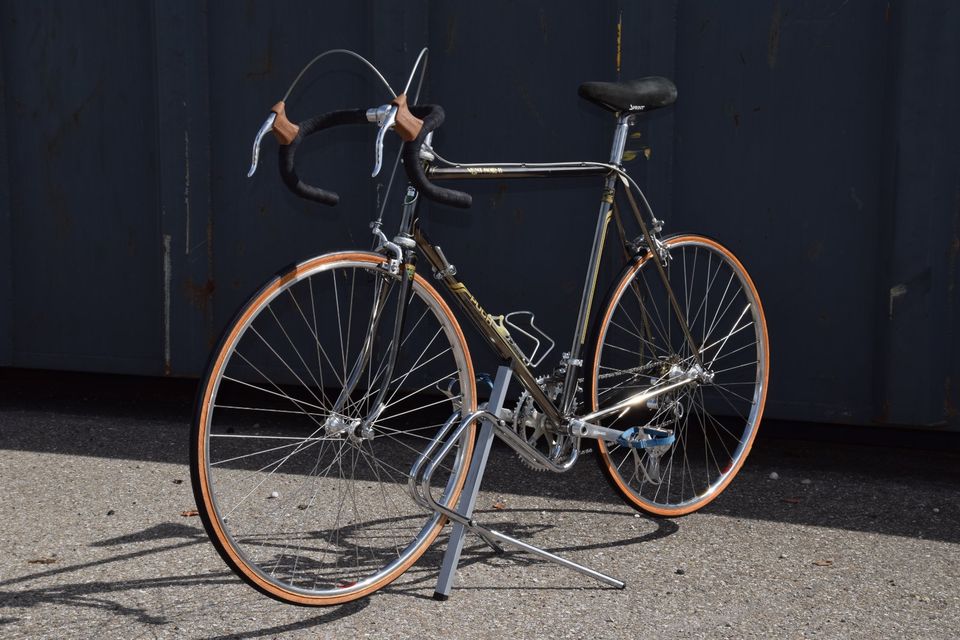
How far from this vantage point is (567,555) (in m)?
3.63

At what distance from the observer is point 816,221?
179 inches

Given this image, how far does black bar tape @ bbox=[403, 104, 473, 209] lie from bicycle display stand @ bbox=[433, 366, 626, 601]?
64 centimetres

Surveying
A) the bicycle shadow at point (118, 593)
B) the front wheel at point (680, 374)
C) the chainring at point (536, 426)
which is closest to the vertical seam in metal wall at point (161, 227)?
the bicycle shadow at point (118, 593)

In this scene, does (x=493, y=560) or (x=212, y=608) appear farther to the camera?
(x=493, y=560)

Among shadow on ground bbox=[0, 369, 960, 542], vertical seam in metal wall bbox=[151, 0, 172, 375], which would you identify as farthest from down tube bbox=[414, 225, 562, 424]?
vertical seam in metal wall bbox=[151, 0, 172, 375]

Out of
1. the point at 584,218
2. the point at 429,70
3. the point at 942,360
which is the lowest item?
the point at 942,360

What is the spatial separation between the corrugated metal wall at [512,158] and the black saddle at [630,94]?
861 mm

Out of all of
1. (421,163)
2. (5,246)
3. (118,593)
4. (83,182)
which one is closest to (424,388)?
(421,163)

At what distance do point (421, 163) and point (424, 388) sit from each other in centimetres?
63

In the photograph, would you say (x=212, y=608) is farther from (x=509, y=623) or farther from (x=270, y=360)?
(x=270, y=360)

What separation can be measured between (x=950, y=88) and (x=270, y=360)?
293 cm

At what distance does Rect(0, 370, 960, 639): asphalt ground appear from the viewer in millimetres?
3115

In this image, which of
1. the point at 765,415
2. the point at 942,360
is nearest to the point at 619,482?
the point at 765,415

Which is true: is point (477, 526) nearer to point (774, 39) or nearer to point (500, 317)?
point (500, 317)
